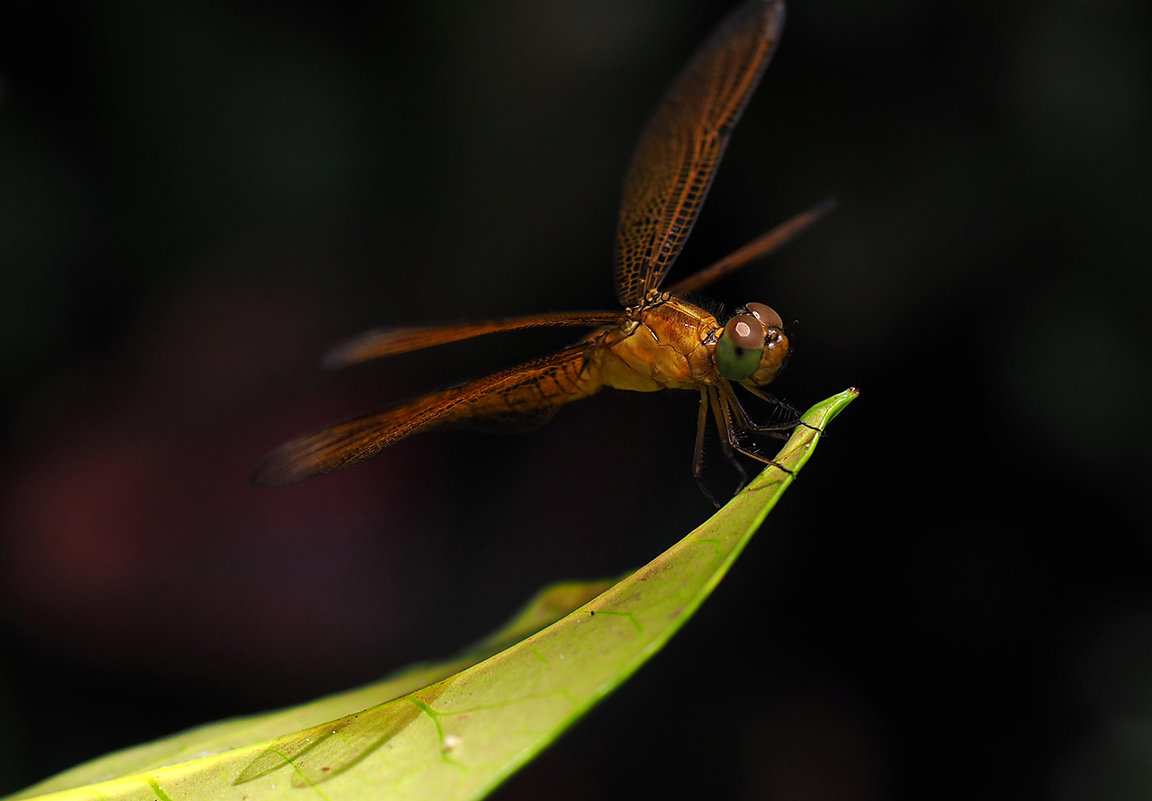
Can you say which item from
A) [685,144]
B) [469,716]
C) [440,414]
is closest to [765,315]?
[685,144]

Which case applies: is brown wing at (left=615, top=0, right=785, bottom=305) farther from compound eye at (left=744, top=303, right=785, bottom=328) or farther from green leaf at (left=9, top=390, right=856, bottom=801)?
green leaf at (left=9, top=390, right=856, bottom=801)

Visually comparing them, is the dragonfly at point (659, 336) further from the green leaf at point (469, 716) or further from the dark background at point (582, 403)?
the dark background at point (582, 403)

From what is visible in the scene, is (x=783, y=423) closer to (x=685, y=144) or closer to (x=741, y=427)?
(x=741, y=427)

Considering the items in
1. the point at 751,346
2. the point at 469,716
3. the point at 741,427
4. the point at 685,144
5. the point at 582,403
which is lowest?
the point at 582,403

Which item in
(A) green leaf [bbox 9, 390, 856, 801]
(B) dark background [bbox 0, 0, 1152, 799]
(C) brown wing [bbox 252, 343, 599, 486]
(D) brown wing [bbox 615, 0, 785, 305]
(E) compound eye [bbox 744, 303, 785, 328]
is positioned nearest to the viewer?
(A) green leaf [bbox 9, 390, 856, 801]

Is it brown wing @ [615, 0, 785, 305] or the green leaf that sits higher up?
brown wing @ [615, 0, 785, 305]

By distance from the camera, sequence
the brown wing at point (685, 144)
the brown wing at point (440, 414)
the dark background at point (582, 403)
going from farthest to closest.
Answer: the dark background at point (582, 403), the brown wing at point (685, 144), the brown wing at point (440, 414)

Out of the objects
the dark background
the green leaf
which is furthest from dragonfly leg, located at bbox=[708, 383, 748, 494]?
the dark background

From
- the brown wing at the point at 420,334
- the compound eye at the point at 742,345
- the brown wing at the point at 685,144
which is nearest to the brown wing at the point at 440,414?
the brown wing at the point at 420,334
